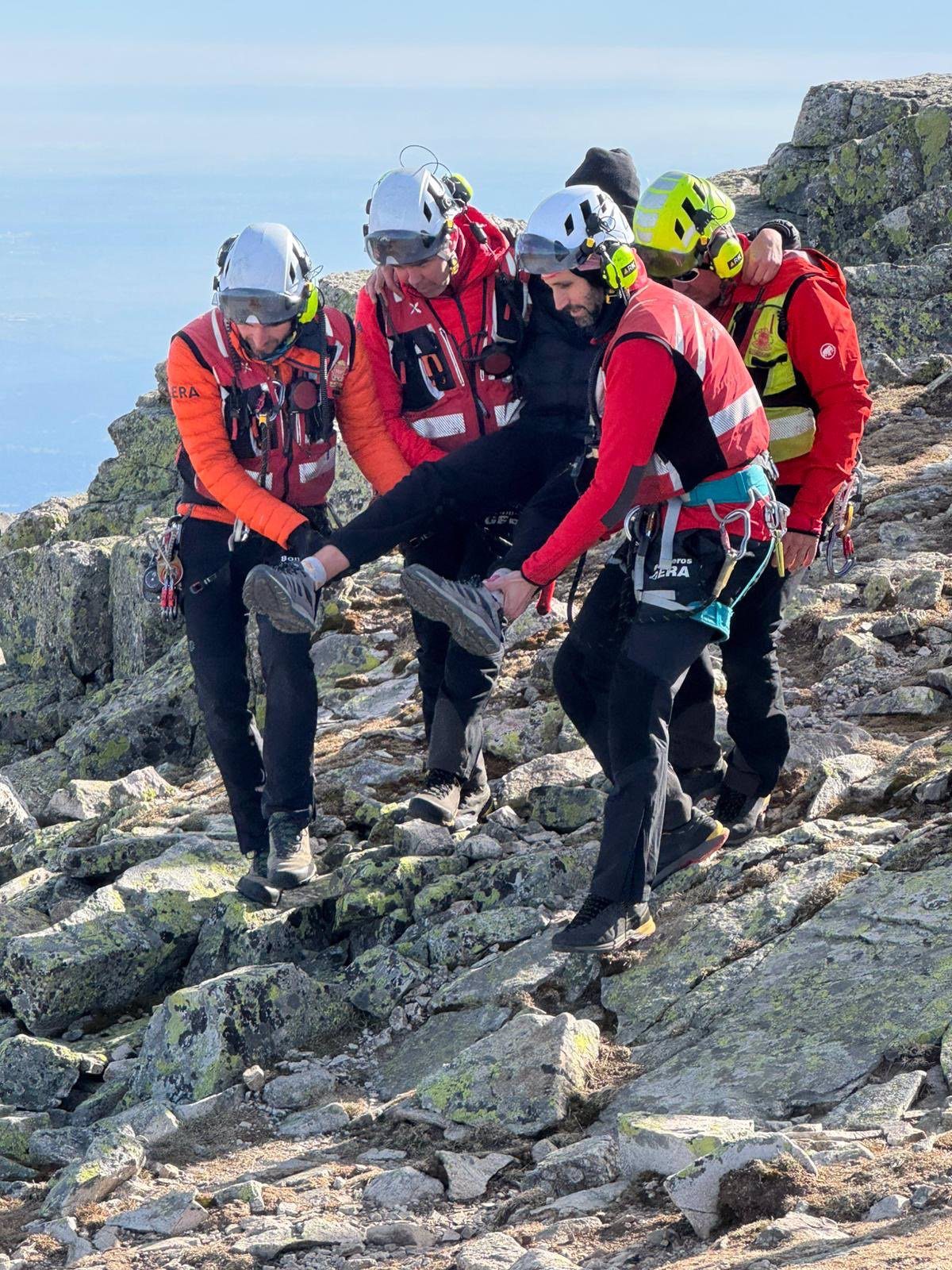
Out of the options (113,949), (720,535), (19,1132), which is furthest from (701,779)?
(19,1132)

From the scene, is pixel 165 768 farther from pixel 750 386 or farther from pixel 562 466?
pixel 750 386

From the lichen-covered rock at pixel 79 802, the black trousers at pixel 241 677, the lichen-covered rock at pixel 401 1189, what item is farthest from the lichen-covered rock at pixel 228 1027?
the lichen-covered rock at pixel 79 802

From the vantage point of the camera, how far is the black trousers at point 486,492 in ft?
26.6

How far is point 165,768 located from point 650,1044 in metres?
8.99

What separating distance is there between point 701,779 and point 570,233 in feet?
11.9

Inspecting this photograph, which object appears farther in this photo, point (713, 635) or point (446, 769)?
point (446, 769)

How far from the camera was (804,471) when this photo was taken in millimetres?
7812

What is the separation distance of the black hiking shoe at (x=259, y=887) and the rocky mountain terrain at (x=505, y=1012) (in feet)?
0.40

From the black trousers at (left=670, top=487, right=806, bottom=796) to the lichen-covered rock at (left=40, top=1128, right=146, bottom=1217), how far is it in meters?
3.97

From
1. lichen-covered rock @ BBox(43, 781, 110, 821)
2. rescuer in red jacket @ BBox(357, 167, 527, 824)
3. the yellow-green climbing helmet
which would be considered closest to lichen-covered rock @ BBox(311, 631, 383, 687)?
lichen-covered rock @ BBox(43, 781, 110, 821)

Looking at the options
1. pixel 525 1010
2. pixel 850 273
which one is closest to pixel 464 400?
pixel 525 1010

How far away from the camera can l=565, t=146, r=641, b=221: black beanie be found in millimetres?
9852

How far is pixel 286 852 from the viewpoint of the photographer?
8711 millimetres

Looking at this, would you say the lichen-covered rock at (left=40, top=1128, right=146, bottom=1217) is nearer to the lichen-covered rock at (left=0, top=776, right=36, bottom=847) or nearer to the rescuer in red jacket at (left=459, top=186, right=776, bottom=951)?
the rescuer in red jacket at (left=459, top=186, right=776, bottom=951)
